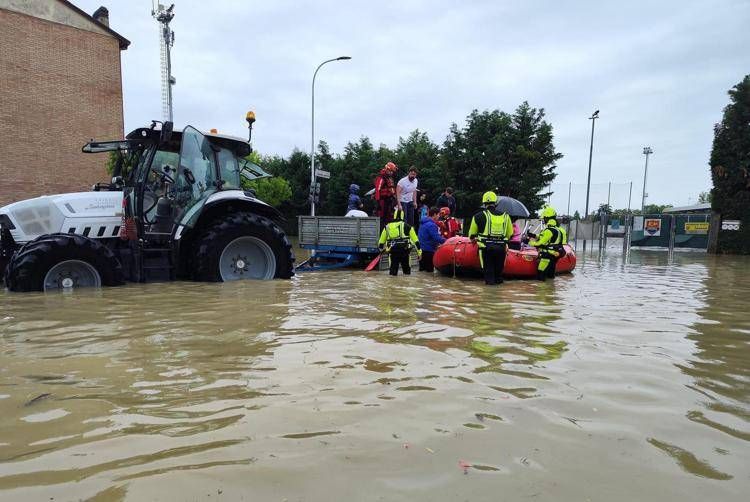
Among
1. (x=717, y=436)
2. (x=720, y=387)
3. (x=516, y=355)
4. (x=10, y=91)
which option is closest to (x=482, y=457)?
(x=717, y=436)

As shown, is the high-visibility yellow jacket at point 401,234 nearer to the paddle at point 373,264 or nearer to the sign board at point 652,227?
the paddle at point 373,264

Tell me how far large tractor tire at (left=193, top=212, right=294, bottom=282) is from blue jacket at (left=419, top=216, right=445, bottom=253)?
3.73 metres

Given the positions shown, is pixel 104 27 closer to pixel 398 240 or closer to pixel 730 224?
pixel 398 240

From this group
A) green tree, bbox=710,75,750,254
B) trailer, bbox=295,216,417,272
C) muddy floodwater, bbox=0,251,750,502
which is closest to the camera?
muddy floodwater, bbox=0,251,750,502

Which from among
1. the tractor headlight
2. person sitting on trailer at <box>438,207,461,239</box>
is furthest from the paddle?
the tractor headlight

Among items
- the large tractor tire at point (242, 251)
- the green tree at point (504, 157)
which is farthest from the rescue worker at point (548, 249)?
the green tree at point (504, 157)

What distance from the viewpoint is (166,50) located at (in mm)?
26234

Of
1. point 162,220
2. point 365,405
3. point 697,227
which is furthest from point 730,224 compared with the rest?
point 365,405

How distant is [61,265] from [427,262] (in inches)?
268

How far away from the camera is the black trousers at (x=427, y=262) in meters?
10.6

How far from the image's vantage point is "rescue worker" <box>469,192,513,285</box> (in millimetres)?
8461

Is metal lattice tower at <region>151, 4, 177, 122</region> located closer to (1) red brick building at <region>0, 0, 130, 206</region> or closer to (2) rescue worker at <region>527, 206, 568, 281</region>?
(1) red brick building at <region>0, 0, 130, 206</region>

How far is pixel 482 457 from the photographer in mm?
2061

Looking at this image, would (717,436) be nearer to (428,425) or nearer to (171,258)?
(428,425)
